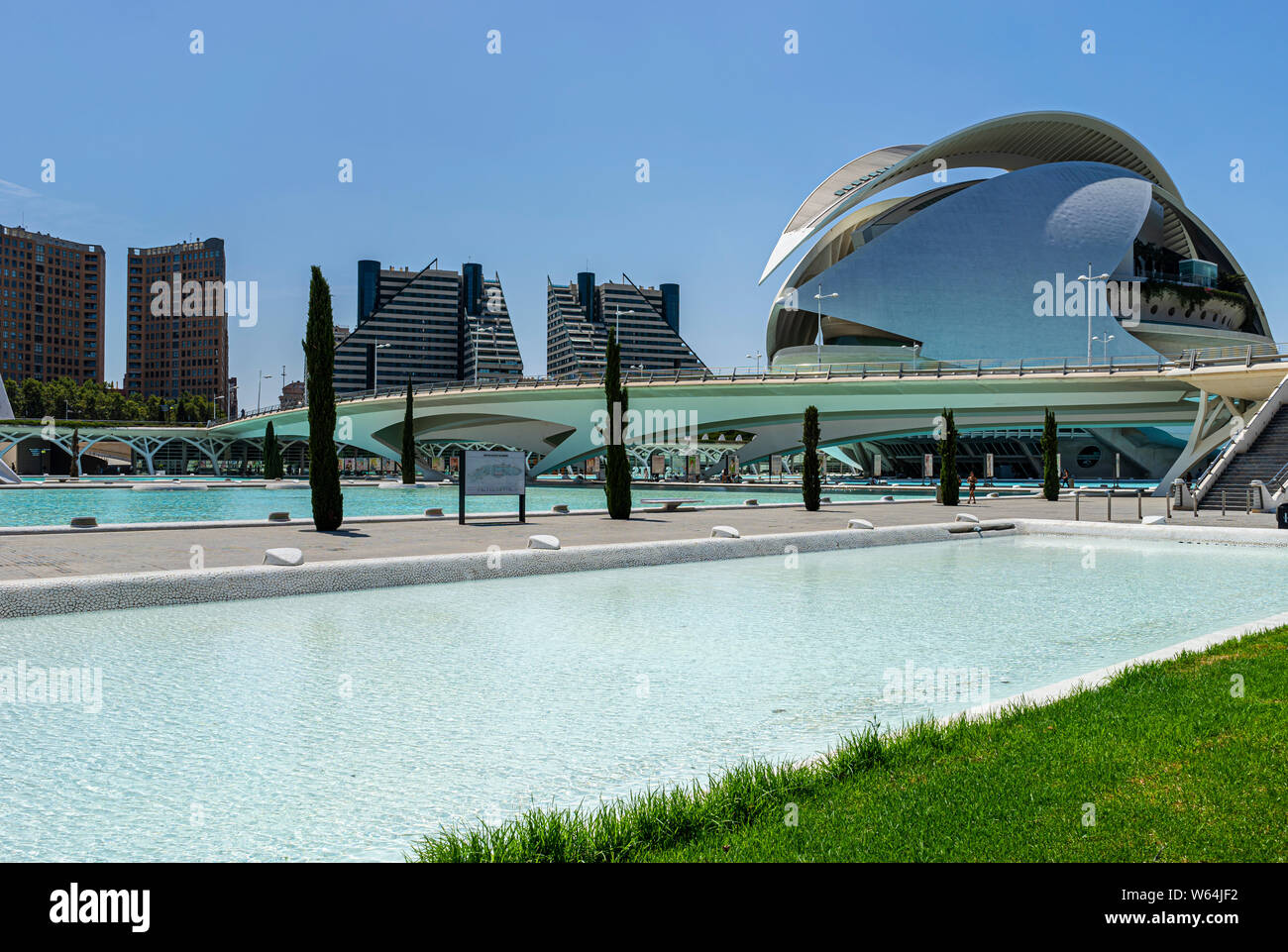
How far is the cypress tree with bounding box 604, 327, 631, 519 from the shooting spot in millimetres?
23609

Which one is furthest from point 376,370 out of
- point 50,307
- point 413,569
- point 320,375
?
point 413,569

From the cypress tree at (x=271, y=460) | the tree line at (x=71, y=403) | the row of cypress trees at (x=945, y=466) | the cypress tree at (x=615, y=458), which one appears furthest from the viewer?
the tree line at (x=71, y=403)

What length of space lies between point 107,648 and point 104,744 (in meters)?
2.97

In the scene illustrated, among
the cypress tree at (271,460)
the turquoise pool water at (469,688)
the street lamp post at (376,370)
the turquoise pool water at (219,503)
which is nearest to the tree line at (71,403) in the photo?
the street lamp post at (376,370)

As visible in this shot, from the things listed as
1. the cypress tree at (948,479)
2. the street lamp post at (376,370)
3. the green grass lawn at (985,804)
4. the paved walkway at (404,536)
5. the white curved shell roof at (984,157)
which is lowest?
the green grass lawn at (985,804)

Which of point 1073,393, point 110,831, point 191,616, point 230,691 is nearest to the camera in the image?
point 110,831

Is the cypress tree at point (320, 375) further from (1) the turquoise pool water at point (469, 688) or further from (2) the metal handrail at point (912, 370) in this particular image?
(2) the metal handrail at point (912, 370)

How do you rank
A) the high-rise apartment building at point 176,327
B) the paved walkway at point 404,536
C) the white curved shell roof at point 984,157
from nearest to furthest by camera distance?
A: the paved walkway at point 404,536 < the white curved shell roof at point 984,157 < the high-rise apartment building at point 176,327

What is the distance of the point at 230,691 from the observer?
22.1 feet

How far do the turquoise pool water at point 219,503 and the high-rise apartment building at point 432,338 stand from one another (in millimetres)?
97260

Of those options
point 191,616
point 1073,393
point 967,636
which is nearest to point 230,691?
point 191,616

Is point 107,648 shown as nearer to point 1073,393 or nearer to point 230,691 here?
point 230,691

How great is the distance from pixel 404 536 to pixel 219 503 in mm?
18707

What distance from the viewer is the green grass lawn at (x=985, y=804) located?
130 inches
